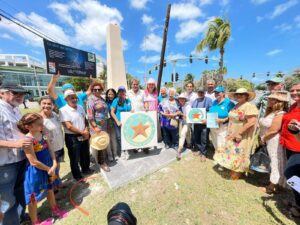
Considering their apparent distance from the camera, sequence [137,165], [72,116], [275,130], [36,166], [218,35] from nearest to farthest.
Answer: [36,166], [275,130], [72,116], [137,165], [218,35]

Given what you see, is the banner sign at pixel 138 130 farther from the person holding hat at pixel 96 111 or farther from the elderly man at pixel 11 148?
the elderly man at pixel 11 148

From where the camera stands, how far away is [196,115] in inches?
149

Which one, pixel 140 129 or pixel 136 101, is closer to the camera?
pixel 140 129

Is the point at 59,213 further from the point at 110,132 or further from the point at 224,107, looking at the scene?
the point at 224,107

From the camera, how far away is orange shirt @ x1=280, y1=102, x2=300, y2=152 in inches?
77.6

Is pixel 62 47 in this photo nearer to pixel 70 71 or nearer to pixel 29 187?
pixel 70 71

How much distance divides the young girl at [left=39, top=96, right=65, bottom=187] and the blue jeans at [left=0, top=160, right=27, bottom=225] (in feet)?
1.58

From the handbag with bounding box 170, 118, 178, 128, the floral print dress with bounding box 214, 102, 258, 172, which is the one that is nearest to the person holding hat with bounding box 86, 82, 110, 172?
the handbag with bounding box 170, 118, 178, 128

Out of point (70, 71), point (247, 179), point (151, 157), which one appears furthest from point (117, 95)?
point (70, 71)

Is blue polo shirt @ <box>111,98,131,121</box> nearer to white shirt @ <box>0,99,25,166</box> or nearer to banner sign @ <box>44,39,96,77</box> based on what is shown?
white shirt @ <box>0,99,25,166</box>

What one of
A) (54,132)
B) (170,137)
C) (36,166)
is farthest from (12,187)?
(170,137)

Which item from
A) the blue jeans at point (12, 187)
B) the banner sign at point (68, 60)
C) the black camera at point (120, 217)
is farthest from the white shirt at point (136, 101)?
the banner sign at point (68, 60)

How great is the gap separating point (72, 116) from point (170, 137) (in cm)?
278

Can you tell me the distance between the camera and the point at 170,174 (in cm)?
334
